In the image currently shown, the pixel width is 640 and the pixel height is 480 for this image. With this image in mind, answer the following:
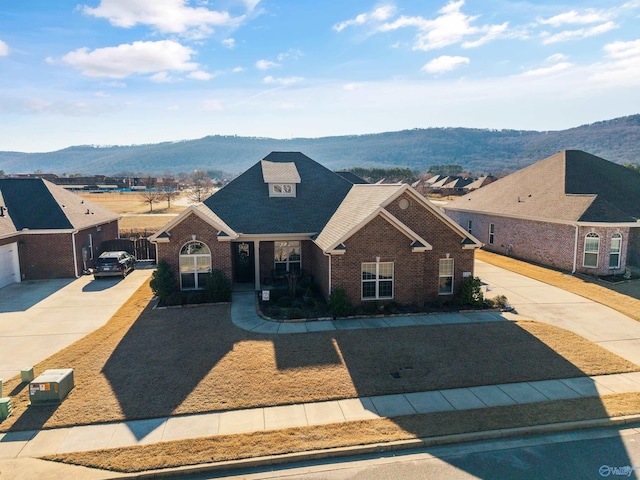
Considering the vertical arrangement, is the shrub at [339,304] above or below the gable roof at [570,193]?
below

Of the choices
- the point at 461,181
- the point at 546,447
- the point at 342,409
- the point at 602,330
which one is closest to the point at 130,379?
the point at 342,409

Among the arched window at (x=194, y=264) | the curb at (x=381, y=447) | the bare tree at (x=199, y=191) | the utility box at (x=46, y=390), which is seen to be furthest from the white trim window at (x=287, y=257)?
the bare tree at (x=199, y=191)

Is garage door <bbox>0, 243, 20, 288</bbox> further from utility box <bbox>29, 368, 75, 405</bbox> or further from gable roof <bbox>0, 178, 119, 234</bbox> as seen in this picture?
utility box <bbox>29, 368, 75, 405</bbox>

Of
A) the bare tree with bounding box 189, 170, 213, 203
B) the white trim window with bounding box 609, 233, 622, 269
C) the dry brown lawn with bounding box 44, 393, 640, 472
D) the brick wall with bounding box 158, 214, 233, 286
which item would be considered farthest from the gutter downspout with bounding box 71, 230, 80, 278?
the bare tree with bounding box 189, 170, 213, 203

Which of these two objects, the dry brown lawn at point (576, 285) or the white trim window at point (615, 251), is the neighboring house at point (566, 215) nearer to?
the white trim window at point (615, 251)

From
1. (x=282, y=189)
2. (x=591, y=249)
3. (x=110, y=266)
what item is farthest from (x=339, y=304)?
(x=591, y=249)

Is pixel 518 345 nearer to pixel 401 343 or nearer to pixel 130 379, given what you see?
pixel 401 343

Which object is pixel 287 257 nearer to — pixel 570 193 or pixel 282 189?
pixel 282 189
